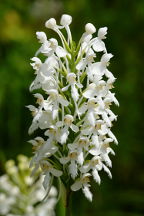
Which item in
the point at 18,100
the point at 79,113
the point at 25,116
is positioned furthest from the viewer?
the point at 25,116

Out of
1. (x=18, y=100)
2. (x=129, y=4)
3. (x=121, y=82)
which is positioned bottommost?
(x=18, y=100)

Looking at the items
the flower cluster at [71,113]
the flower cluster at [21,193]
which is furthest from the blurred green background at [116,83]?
the flower cluster at [71,113]

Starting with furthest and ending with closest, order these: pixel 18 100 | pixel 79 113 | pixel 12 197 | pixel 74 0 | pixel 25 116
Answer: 1. pixel 74 0
2. pixel 25 116
3. pixel 18 100
4. pixel 12 197
5. pixel 79 113

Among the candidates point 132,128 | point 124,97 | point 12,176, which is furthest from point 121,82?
point 12,176

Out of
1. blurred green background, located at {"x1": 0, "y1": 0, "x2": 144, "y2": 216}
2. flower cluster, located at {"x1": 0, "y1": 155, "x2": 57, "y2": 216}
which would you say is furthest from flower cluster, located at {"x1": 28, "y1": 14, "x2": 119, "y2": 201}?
blurred green background, located at {"x1": 0, "y1": 0, "x2": 144, "y2": 216}

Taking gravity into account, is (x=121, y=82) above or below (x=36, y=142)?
above

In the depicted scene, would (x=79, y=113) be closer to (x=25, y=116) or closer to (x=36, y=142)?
(x=36, y=142)

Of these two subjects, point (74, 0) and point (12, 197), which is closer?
point (12, 197)

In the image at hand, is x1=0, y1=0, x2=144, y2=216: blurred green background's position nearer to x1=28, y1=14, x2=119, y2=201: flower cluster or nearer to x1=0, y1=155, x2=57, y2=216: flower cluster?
x1=0, y1=155, x2=57, y2=216: flower cluster
